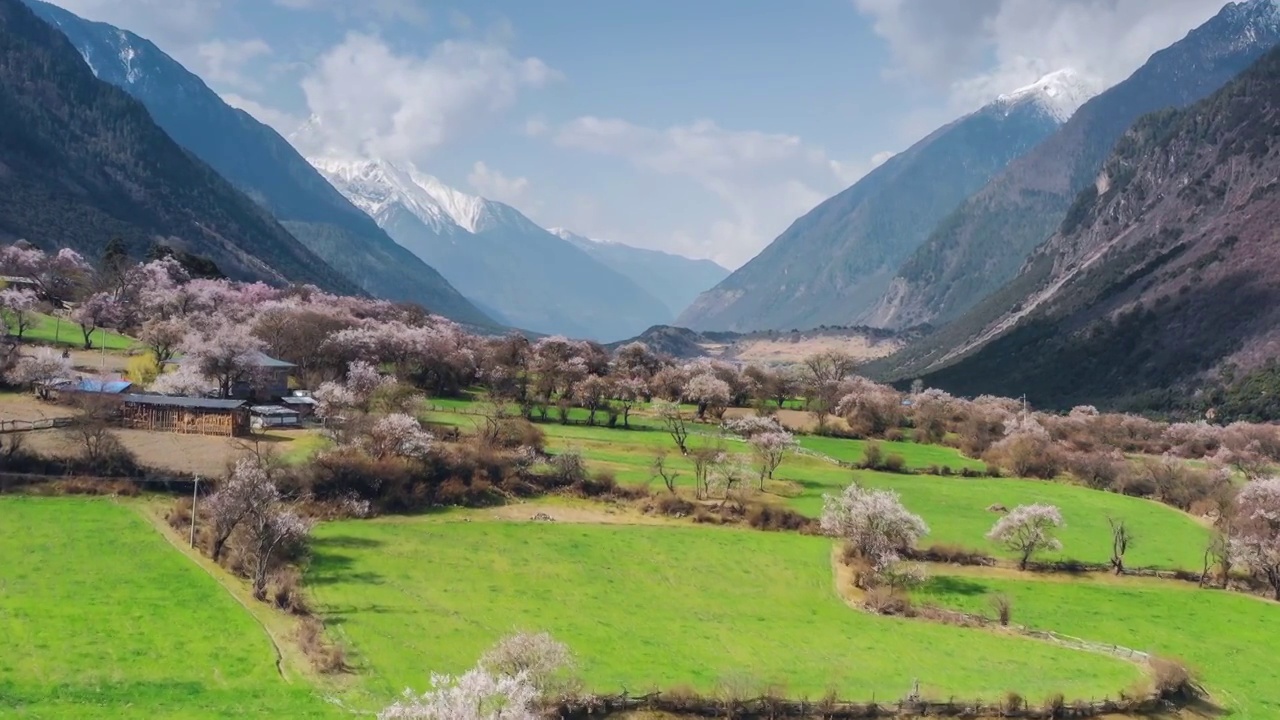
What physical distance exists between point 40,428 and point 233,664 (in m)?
38.0

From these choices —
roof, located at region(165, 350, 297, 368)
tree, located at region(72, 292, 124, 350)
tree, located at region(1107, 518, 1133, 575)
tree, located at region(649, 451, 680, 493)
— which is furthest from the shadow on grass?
tree, located at region(72, 292, 124, 350)

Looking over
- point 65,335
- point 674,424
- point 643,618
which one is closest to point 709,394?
point 674,424

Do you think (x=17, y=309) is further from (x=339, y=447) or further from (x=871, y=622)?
(x=871, y=622)

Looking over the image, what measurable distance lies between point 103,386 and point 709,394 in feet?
214

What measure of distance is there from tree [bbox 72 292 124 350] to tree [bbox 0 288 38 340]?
5.39 metres

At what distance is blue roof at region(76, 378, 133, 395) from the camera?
68.8 metres

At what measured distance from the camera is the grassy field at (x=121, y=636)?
2853cm

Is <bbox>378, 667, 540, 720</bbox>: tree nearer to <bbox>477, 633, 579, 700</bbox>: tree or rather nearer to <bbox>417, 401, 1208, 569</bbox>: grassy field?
<bbox>477, 633, 579, 700</bbox>: tree

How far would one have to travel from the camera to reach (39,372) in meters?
70.7

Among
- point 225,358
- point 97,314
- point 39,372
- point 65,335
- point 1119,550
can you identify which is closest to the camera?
point 1119,550

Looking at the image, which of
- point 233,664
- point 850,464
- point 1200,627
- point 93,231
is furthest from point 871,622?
point 93,231

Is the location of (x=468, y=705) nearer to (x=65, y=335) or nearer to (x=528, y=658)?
(x=528, y=658)

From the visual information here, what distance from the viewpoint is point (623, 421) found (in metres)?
101

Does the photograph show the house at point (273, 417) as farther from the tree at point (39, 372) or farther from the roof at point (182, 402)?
the tree at point (39, 372)
